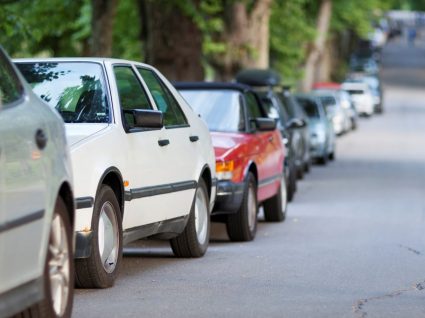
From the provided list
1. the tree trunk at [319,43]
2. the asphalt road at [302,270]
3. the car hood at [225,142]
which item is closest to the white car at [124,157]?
the asphalt road at [302,270]

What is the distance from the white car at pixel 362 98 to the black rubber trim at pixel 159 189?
50535mm

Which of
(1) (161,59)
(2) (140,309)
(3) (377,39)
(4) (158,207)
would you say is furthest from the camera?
(3) (377,39)

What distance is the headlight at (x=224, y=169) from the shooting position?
13.7 metres

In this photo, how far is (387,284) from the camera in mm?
10172

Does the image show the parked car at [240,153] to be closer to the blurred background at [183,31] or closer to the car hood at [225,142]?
the car hood at [225,142]

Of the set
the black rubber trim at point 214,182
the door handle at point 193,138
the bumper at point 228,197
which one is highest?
the door handle at point 193,138

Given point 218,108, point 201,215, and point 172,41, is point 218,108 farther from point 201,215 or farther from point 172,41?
point 172,41

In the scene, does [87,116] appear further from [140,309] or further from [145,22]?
[145,22]

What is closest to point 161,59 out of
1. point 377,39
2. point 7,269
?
point 7,269

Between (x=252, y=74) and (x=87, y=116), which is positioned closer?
(x=87, y=116)

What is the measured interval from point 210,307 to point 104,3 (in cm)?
1444

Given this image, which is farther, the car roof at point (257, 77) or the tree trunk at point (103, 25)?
the car roof at point (257, 77)

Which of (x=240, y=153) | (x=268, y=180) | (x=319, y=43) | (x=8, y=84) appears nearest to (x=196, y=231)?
(x=240, y=153)

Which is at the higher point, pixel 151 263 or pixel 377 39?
pixel 151 263
